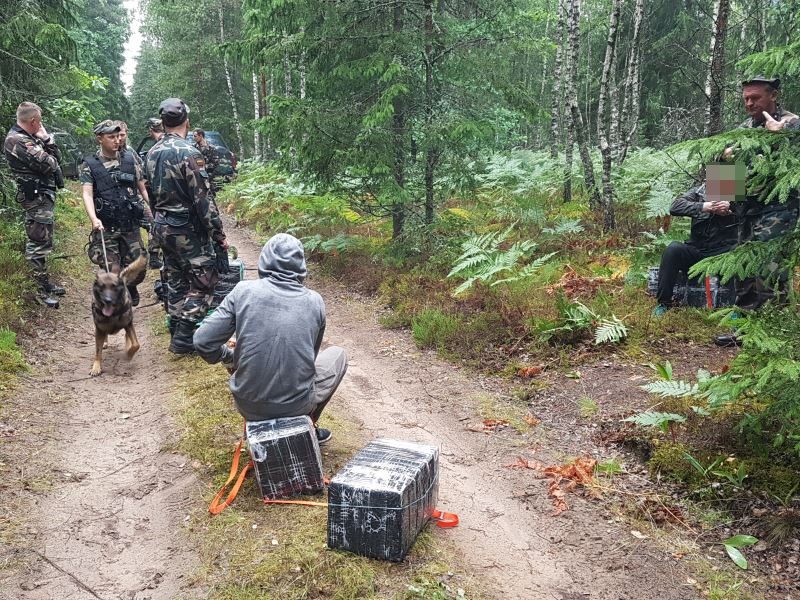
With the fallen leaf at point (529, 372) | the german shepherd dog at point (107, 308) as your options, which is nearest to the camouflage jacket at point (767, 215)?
the fallen leaf at point (529, 372)

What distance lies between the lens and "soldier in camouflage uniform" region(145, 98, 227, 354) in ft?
21.2

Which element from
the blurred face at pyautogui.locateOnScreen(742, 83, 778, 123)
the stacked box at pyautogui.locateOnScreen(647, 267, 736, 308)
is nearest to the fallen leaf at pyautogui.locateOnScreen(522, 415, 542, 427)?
the stacked box at pyautogui.locateOnScreen(647, 267, 736, 308)

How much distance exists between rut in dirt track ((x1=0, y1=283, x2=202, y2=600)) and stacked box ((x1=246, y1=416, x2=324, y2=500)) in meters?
0.66

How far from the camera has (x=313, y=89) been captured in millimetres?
10844

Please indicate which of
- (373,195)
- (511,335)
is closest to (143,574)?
(511,335)

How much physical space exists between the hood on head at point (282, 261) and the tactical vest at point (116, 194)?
4.85 meters

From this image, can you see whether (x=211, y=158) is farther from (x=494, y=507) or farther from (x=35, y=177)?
(x=494, y=507)

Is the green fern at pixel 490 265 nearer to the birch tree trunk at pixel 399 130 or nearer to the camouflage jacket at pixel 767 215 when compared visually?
the birch tree trunk at pixel 399 130

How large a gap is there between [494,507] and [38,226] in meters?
7.71

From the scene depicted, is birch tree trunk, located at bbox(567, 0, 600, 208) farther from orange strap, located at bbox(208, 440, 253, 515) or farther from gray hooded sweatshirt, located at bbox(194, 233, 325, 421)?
orange strap, located at bbox(208, 440, 253, 515)

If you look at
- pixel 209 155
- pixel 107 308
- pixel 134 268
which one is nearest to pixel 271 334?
pixel 107 308

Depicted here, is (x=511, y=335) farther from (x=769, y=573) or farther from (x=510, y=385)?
(x=769, y=573)

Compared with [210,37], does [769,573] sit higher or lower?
lower

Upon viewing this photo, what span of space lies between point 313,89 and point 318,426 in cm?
730
